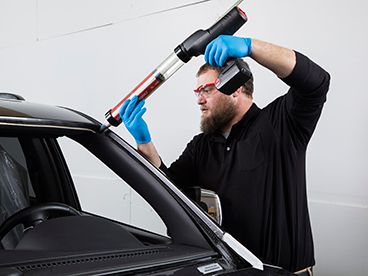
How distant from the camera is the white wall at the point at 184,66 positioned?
2.22 meters

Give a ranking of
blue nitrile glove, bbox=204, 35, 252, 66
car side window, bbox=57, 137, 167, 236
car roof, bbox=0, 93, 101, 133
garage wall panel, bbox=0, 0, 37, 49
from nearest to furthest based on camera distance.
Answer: car roof, bbox=0, 93, 101, 133, blue nitrile glove, bbox=204, 35, 252, 66, car side window, bbox=57, 137, 167, 236, garage wall panel, bbox=0, 0, 37, 49

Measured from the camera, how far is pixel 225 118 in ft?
6.30

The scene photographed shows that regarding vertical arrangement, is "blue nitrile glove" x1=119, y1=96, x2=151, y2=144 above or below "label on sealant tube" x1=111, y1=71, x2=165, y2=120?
below

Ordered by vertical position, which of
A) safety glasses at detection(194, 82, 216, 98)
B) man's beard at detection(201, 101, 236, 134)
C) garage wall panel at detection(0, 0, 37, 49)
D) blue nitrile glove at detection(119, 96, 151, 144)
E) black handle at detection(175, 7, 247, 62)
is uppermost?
garage wall panel at detection(0, 0, 37, 49)

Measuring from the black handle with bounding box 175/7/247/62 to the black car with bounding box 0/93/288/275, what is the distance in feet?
1.20

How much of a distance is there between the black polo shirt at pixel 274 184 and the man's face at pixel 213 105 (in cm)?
14

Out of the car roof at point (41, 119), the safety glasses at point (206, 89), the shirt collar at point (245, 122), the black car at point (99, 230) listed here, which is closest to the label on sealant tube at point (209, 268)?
the black car at point (99, 230)

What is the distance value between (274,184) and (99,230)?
0.79 m

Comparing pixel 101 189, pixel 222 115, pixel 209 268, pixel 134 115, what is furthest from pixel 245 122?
pixel 101 189

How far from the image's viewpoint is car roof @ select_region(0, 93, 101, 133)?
119 cm

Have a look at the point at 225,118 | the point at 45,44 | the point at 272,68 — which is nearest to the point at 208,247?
the point at 272,68

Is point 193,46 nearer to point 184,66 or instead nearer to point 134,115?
point 134,115

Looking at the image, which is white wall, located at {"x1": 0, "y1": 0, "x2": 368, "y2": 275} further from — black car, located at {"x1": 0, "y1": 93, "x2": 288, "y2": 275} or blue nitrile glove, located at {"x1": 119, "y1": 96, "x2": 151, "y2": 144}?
black car, located at {"x1": 0, "y1": 93, "x2": 288, "y2": 275}

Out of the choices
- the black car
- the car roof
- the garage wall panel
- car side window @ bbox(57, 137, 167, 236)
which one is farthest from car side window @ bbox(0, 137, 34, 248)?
the garage wall panel
